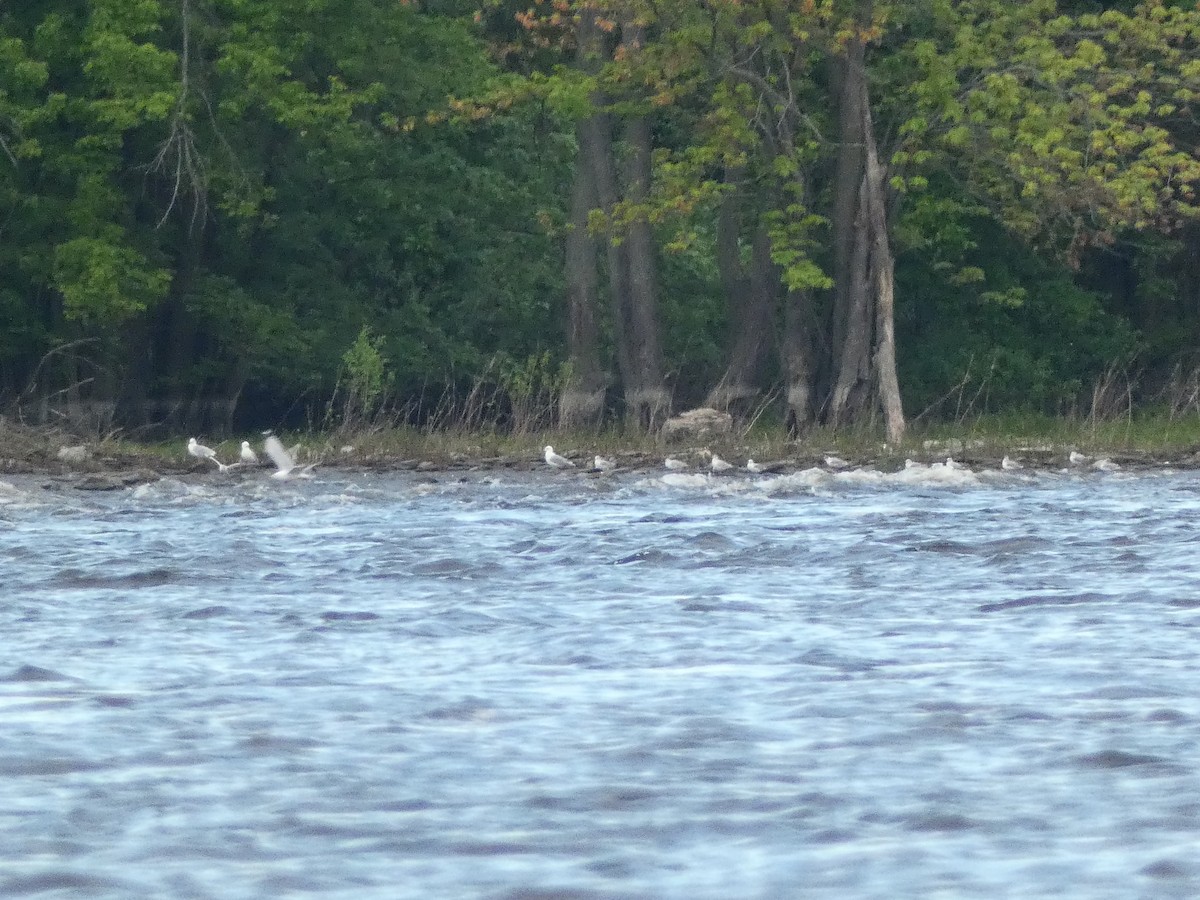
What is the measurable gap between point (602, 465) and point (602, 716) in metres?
17.7

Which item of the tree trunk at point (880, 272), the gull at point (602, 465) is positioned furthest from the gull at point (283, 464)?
the tree trunk at point (880, 272)

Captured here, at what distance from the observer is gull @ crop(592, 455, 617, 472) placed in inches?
1044

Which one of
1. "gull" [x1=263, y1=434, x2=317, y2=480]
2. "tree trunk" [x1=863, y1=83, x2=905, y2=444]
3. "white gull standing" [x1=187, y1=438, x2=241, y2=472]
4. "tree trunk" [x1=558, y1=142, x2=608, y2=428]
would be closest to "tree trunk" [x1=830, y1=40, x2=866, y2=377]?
"tree trunk" [x1=863, y1=83, x2=905, y2=444]

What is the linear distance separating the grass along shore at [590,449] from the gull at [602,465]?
7.2 inches

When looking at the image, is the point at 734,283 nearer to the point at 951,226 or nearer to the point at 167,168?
the point at 951,226

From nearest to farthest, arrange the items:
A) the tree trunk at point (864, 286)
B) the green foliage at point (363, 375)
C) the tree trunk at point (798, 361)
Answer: the green foliage at point (363, 375) < the tree trunk at point (864, 286) < the tree trunk at point (798, 361)

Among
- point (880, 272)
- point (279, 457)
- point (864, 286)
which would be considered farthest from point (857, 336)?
point (279, 457)

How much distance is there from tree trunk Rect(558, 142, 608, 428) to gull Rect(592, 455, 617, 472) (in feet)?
23.6

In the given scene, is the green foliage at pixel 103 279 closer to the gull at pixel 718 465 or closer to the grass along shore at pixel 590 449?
the grass along shore at pixel 590 449

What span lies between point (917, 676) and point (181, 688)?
120 inches

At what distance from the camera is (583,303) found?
35438 millimetres

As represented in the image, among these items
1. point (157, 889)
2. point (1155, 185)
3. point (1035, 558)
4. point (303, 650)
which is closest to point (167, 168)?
point (1155, 185)

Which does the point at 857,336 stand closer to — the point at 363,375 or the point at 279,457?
the point at 363,375

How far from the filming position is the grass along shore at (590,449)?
26.6 metres
